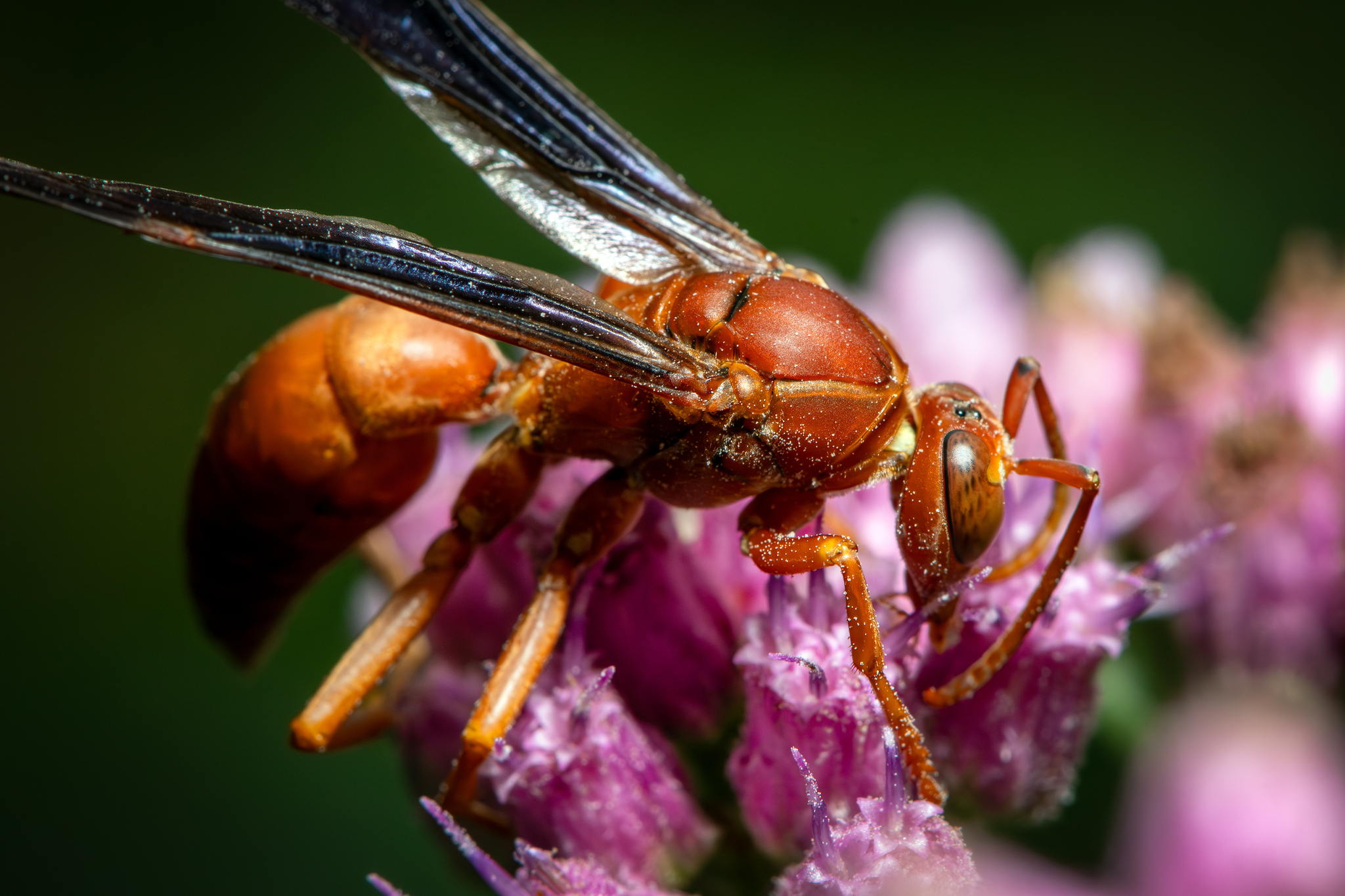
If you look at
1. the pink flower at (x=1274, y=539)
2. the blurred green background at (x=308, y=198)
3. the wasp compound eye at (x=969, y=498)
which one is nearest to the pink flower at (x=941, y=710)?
the wasp compound eye at (x=969, y=498)

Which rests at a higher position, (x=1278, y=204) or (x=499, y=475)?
(x=1278, y=204)

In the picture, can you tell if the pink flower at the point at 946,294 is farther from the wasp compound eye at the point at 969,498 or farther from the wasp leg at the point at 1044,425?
the wasp compound eye at the point at 969,498

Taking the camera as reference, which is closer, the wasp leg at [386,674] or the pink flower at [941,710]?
the pink flower at [941,710]

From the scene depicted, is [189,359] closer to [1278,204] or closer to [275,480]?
[275,480]

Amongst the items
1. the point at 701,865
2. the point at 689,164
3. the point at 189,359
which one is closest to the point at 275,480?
the point at 701,865

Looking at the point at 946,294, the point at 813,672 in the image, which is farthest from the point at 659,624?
the point at 946,294

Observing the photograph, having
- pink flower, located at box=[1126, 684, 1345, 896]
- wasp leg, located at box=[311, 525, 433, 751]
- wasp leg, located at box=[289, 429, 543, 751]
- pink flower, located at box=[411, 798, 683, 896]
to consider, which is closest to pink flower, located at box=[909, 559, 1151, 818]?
pink flower, located at box=[1126, 684, 1345, 896]
